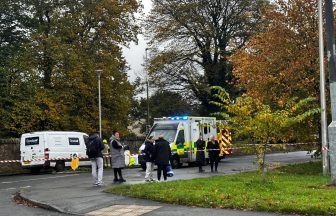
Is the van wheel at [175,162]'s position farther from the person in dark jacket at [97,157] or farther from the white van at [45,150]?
the person in dark jacket at [97,157]

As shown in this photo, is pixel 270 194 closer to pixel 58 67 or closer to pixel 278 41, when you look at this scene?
pixel 278 41

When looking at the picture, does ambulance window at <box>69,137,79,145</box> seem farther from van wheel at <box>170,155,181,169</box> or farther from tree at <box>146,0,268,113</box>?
tree at <box>146,0,268,113</box>

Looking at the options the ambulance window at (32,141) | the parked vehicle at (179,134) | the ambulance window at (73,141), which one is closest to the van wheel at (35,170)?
the ambulance window at (32,141)

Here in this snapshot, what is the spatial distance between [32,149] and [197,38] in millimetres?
24748

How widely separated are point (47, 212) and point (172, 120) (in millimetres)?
17860

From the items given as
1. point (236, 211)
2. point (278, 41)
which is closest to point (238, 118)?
point (236, 211)

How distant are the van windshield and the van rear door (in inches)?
249

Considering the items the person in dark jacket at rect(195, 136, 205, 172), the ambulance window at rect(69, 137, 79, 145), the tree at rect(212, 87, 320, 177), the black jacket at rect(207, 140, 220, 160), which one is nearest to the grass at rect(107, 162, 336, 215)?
the tree at rect(212, 87, 320, 177)

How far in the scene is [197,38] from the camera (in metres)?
50.0

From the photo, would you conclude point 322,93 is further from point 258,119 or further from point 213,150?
point 213,150

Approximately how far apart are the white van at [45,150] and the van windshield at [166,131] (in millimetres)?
3907

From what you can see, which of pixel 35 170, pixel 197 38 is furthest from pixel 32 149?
pixel 197 38

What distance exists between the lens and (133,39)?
140 ft

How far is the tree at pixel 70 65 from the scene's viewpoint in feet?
→ 113
